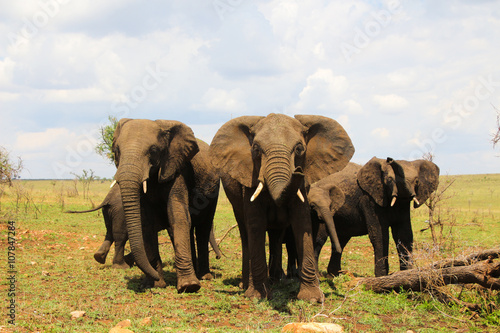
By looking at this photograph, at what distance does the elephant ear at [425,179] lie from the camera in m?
10.3

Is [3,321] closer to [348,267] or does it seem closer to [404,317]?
[404,317]

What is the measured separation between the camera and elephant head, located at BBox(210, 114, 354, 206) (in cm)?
714

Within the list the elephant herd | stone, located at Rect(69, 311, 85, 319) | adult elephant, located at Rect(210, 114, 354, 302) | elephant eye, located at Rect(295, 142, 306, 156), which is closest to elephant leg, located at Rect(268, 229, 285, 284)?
the elephant herd

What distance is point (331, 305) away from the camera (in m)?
7.31

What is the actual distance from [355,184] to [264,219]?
419cm

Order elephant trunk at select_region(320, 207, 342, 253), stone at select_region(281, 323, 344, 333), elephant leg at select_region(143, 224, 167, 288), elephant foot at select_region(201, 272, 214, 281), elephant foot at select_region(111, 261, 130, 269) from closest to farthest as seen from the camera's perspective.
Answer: stone at select_region(281, 323, 344, 333) → elephant leg at select_region(143, 224, 167, 288) → elephant trunk at select_region(320, 207, 342, 253) → elephant foot at select_region(201, 272, 214, 281) → elephant foot at select_region(111, 261, 130, 269)

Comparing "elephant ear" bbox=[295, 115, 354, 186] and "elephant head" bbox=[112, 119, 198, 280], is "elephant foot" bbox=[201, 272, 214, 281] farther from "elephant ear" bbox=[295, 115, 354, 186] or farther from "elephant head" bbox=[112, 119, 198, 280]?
"elephant ear" bbox=[295, 115, 354, 186]

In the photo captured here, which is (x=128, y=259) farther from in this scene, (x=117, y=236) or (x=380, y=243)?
(x=380, y=243)

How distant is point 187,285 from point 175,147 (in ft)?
7.80

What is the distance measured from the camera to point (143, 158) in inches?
314

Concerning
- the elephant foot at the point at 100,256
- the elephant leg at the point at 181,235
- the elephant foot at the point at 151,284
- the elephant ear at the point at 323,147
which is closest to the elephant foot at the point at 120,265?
the elephant foot at the point at 100,256

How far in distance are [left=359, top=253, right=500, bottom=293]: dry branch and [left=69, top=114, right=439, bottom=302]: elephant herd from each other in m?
0.69

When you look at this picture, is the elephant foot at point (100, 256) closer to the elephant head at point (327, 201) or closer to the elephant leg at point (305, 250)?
the elephant head at point (327, 201)

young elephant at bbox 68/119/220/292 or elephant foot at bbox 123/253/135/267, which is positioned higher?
young elephant at bbox 68/119/220/292
